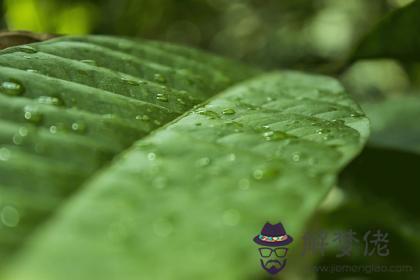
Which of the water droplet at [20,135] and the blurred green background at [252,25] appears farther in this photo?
the blurred green background at [252,25]

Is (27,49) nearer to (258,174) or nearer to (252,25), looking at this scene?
(258,174)

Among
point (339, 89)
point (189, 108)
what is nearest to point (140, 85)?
point (189, 108)

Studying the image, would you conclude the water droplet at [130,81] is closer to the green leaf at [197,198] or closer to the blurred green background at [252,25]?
the green leaf at [197,198]

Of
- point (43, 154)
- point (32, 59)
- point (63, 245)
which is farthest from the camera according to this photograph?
point (32, 59)

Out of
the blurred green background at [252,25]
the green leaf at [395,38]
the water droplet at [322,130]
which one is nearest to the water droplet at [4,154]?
the water droplet at [322,130]

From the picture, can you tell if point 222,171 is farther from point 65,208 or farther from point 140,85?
point 140,85

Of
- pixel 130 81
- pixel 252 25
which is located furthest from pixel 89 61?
pixel 252 25

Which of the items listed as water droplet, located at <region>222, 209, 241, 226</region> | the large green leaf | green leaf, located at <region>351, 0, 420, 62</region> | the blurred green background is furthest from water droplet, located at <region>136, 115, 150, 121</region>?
the blurred green background
